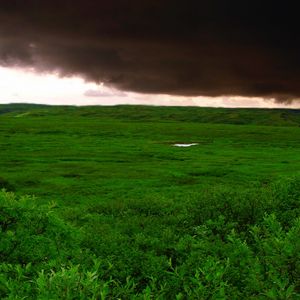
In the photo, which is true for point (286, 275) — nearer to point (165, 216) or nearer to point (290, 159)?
point (165, 216)

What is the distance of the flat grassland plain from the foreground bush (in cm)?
4

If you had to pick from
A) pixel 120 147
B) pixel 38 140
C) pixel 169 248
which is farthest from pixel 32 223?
pixel 38 140

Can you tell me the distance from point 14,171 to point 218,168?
2210 centimetres

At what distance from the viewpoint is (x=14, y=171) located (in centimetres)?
4600

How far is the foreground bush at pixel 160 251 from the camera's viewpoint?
6.86 metres

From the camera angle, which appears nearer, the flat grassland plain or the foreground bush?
the foreground bush

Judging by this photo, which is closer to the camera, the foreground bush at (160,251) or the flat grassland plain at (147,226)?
the foreground bush at (160,251)

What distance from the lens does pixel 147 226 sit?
22.3m

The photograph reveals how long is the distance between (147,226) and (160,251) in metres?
4.63

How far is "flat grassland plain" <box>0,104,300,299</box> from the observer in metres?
7.68

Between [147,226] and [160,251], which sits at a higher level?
[160,251]

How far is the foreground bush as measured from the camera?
6859 mm

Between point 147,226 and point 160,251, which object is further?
point 147,226

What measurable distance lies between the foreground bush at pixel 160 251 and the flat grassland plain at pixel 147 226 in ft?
0.13
